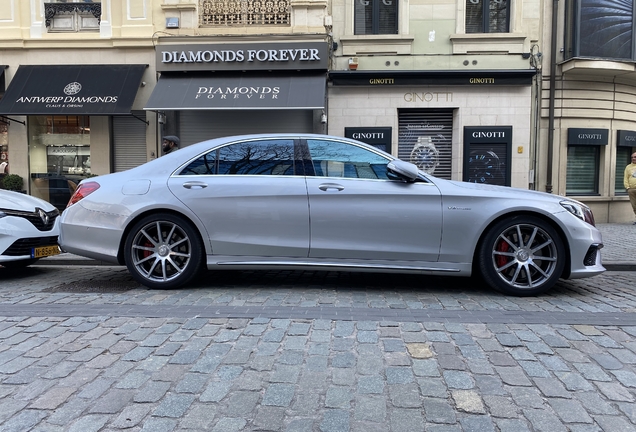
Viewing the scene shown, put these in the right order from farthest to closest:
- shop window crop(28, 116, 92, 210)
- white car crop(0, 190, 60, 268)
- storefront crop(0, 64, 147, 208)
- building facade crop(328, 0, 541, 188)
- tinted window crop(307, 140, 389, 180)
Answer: shop window crop(28, 116, 92, 210) → building facade crop(328, 0, 541, 188) → storefront crop(0, 64, 147, 208) → white car crop(0, 190, 60, 268) → tinted window crop(307, 140, 389, 180)

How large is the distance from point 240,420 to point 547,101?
11.9m

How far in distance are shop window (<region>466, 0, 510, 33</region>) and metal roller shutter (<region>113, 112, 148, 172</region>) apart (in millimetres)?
8597

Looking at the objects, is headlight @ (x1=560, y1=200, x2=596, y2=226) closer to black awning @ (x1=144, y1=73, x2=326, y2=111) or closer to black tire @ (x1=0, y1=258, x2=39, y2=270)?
black tire @ (x1=0, y1=258, x2=39, y2=270)

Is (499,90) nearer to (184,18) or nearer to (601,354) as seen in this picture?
(184,18)

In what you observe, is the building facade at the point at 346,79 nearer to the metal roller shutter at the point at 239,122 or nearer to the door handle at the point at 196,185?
the metal roller shutter at the point at 239,122

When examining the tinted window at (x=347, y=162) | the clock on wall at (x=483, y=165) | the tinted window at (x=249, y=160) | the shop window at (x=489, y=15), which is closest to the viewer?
the tinted window at (x=347, y=162)

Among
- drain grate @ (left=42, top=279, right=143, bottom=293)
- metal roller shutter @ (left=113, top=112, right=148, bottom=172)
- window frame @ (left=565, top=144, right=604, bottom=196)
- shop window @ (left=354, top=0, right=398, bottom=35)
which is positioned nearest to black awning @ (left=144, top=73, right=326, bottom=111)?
metal roller shutter @ (left=113, top=112, right=148, bottom=172)

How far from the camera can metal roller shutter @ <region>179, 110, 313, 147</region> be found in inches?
469

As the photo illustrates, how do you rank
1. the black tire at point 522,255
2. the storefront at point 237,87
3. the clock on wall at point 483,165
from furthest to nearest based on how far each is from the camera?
the clock on wall at point 483,165 → the storefront at point 237,87 → the black tire at point 522,255

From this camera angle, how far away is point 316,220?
460 centimetres

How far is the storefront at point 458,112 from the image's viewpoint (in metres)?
11.6

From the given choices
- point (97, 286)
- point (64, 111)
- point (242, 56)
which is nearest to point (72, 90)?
point (64, 111)

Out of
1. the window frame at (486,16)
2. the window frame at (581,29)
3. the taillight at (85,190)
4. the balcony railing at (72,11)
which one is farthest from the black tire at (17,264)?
the window frame at (581,29)

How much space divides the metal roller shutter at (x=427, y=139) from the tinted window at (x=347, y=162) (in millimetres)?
7515
